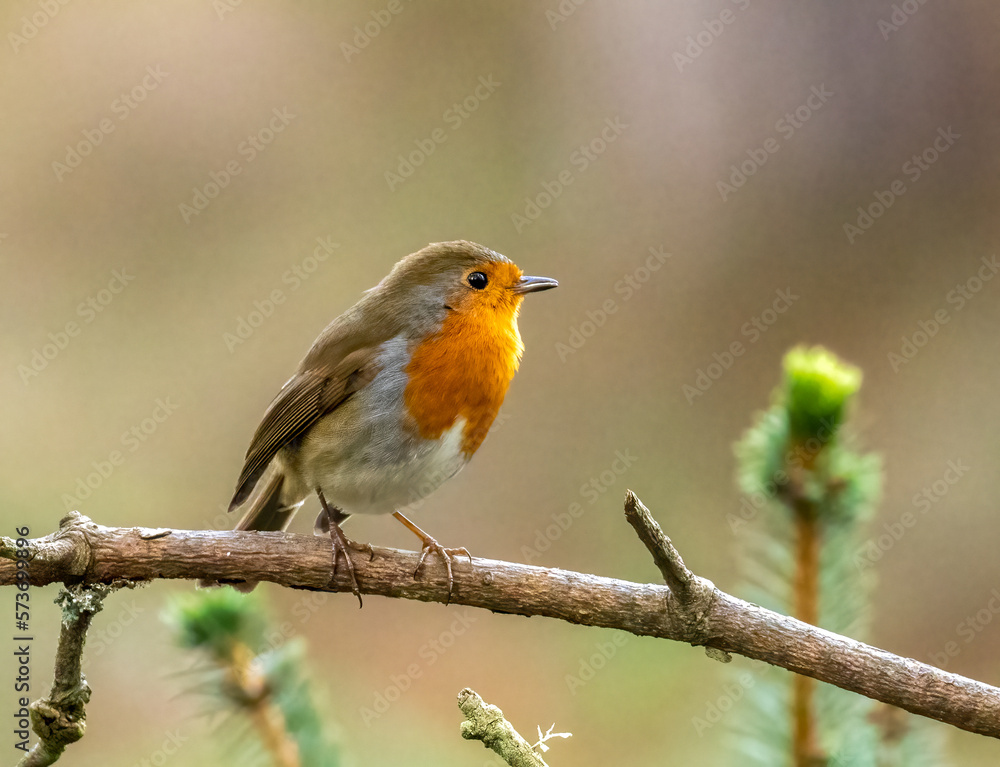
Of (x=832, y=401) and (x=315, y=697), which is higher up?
(x=832, y=401)

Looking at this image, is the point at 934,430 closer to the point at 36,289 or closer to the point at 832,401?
the point at 832,401

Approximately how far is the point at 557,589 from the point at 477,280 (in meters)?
1.11

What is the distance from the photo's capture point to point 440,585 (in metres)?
2.23

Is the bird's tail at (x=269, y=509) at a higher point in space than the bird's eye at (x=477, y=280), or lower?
lower

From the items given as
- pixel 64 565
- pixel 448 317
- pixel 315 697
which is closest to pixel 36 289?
pixel 448 317

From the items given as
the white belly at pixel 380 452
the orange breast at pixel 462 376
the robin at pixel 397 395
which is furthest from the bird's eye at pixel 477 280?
the white belly at pixel 380 452

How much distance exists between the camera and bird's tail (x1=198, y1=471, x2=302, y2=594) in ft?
9.40

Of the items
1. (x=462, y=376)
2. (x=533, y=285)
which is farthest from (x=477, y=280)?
(x=462, y=376)

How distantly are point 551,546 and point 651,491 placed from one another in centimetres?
55

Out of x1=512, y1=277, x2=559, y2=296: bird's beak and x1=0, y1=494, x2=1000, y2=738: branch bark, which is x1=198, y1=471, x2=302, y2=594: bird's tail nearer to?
x1=0, y1=494, x2=1000, y2=738: branch bark

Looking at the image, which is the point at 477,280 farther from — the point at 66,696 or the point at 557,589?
the point at 66,696

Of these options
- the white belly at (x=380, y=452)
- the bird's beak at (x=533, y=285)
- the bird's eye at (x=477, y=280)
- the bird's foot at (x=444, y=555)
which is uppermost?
the bird's beak at (x=533, y=285)

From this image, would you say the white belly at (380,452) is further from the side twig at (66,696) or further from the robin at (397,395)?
the side twig at (66,696)

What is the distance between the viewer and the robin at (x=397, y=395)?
2.57 metres
